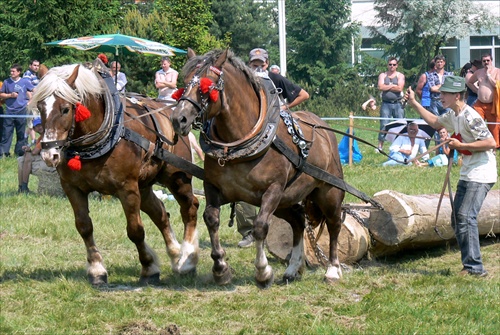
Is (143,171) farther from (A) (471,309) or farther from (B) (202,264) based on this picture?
(A) (471,309)

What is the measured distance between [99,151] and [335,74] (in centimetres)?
2527

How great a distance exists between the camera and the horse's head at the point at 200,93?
6.19m

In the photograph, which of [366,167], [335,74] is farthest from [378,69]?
[366,167]

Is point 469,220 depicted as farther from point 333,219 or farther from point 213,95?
point 213,95

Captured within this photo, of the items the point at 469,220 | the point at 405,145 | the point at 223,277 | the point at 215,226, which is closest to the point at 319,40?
the point at 405,145

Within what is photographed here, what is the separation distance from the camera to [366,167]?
51.1ft

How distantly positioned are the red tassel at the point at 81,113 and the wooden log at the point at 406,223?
133 inches

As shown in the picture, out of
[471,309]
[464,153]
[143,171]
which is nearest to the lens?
[471,309]

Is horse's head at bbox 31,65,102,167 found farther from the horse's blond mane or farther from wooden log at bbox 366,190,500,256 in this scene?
wooden log at bbox 366,190,500,256

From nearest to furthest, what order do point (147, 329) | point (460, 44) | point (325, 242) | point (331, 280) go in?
point (147, 329) < point (331, 280) < point (325, 242) < point (460, 44)

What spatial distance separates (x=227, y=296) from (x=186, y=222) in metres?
1.45

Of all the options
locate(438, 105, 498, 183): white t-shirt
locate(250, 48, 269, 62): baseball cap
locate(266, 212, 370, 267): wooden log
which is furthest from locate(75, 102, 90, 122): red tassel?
locate(438, 105, 498, 183): white t-shirt

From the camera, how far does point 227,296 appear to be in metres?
6.83

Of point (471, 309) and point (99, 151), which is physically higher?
point (99, 151)
